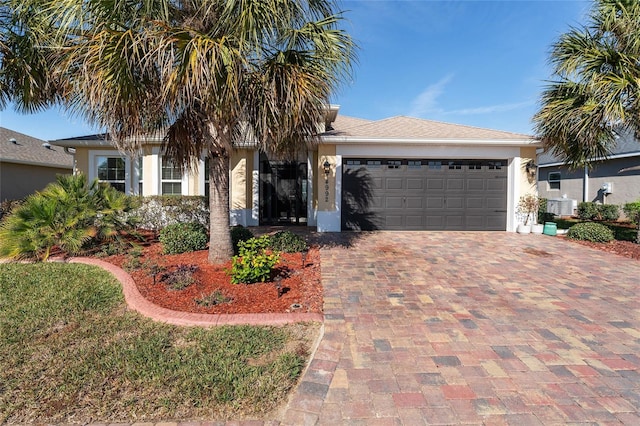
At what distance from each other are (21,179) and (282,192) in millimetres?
13829

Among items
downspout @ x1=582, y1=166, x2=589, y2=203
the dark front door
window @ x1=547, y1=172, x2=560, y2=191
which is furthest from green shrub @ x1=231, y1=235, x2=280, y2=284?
window @ x1=547, y1=172, x2=560, y2=191

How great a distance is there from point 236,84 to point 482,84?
11.5 meters

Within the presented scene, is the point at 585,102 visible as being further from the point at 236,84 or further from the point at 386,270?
the point at 236,84

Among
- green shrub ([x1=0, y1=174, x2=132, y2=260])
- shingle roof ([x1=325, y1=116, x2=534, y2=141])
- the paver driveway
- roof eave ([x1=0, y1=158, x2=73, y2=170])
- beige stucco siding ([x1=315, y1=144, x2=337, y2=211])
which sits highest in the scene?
shingle roof ([x1=325, y1=116, x2=534, y2=141])

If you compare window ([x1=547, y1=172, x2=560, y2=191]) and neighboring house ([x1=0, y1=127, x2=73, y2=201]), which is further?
window ([x1=547, y1=172, x2=560, y2=191])

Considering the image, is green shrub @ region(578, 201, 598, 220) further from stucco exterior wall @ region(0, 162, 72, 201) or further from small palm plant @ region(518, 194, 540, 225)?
stucco exterior wall @ region(0, 162, 72, 201)

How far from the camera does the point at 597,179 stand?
52.7 ft

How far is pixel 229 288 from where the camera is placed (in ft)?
15.6

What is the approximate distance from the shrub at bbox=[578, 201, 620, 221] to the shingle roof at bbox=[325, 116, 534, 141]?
8.25 metres

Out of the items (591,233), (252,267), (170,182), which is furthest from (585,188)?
(170,182)

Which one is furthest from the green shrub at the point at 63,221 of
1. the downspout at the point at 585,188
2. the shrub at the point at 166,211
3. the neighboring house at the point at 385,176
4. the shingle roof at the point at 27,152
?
the downspout at the point at 585,188

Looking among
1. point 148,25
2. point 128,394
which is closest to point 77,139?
point 148,25

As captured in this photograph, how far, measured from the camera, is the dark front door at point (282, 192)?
1179cm

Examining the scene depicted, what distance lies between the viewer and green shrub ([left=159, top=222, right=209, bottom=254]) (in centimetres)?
675
